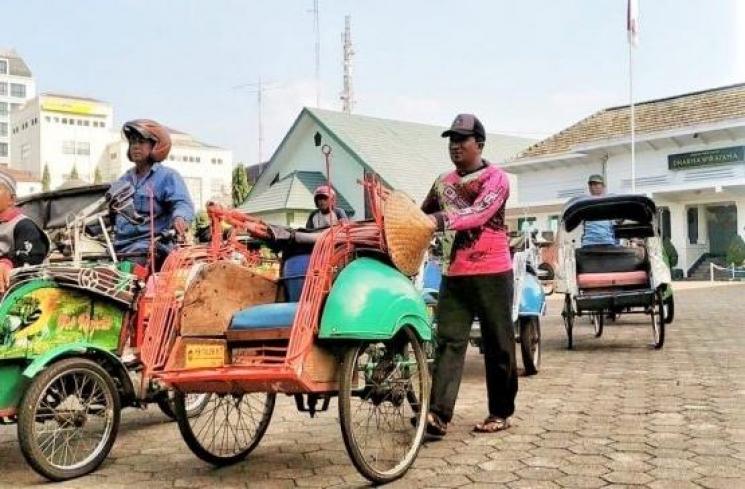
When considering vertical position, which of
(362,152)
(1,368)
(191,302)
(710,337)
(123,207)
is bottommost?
(710,337)

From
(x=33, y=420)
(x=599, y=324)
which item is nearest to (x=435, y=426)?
(x=33, y=420)

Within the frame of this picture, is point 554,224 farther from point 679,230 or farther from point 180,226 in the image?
point 180,226

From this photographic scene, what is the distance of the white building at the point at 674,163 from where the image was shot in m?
29.9

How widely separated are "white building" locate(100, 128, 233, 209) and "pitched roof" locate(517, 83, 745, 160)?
208ft

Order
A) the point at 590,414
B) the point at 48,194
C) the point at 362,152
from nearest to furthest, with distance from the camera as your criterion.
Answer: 1. the point at 590,414
2. the point at 48,194
3. the point at 362,152

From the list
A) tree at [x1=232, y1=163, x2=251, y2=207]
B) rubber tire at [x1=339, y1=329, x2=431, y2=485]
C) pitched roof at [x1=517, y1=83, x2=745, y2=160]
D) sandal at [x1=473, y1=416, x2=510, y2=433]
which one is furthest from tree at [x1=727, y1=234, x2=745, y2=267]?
rubber tire at [x1=339, y1=329, x2=431, y2=485]

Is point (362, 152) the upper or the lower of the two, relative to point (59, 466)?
upper

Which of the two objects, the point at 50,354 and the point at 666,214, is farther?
the point at 666,214

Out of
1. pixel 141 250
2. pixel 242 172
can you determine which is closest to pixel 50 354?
pixel 141 250

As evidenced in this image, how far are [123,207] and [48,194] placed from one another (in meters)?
4.29

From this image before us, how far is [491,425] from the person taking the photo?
5.13 meters

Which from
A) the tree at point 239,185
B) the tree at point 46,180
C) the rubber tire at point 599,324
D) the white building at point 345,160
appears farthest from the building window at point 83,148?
the rubber tire at point 599,324

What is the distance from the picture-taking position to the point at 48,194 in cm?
900

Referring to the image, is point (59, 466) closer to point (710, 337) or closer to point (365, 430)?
point (365, 430)
